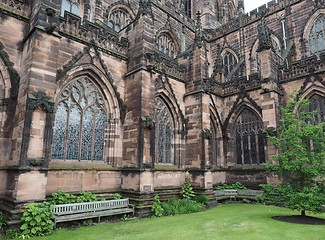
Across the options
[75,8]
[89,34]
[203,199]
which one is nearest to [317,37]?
[203,199]

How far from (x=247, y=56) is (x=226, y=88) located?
6.47 m

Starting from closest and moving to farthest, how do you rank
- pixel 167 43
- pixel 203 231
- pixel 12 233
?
pixel 12 233 < pixel 203 231 < pixel 167 43

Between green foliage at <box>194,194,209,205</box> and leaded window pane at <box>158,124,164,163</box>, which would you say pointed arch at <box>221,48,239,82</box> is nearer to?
leaded window pane at <box>158,124,164,163</box>

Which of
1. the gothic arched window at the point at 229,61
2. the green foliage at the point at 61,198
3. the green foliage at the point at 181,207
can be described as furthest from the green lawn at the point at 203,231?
the gothic arched window at the point at 229,61

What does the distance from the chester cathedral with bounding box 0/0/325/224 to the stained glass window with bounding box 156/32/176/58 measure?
27 centimetres

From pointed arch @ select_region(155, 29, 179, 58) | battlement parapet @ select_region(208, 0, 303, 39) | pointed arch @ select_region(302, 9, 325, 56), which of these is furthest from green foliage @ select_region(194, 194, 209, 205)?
battlement parapet @ select_region(208, 0, 303, 39)

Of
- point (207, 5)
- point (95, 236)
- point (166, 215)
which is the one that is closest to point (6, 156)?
point (95, 236)

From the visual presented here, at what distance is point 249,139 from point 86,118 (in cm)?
1123

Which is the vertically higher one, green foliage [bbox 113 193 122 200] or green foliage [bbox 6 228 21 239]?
green foliage [bbox 113 193 122 200]

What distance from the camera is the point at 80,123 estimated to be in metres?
10.6

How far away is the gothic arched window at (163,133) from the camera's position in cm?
1340

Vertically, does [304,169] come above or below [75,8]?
below

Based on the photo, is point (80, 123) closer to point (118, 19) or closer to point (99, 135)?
point (99, 135)

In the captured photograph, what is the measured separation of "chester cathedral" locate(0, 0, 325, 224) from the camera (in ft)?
27.2
